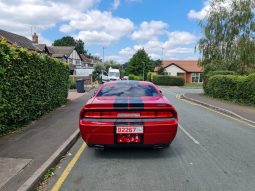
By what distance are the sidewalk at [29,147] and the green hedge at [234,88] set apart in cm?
1150

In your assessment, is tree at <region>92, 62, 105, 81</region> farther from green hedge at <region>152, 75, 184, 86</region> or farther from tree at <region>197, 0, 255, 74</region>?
tree at <region>197, 0, 255, 74</region>

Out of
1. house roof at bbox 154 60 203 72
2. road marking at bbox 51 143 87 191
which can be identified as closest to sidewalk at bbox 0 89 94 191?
road marking at bbox 51 143 87 191

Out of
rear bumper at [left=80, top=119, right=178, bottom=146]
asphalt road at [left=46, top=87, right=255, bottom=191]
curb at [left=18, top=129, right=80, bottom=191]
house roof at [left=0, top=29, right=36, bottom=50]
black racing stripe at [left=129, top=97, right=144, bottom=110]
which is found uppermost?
house roof at [left=0, top=29, right=36, bottom=50]

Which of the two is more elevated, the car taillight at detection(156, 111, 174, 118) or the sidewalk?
the car taillight at detection(156, 111, 174, 118)

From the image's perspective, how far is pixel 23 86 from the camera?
30.4ft

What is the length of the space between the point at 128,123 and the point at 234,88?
52.6ft

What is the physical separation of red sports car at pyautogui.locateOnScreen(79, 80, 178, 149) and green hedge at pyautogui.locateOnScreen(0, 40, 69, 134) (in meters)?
2.62

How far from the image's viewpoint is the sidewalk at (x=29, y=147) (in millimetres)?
5055

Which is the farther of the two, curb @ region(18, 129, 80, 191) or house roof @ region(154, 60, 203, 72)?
house roof @ region(154, 60, 203, 72)

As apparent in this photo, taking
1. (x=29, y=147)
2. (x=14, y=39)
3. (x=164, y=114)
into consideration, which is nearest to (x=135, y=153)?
(x=164, y=114)

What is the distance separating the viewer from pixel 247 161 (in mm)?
6355

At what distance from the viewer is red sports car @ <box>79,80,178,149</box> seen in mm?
6250

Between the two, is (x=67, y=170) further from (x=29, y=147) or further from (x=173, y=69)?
(x=173, y=69)

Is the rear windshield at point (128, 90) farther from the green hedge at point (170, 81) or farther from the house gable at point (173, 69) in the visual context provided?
the house gable at point (173, 69)
